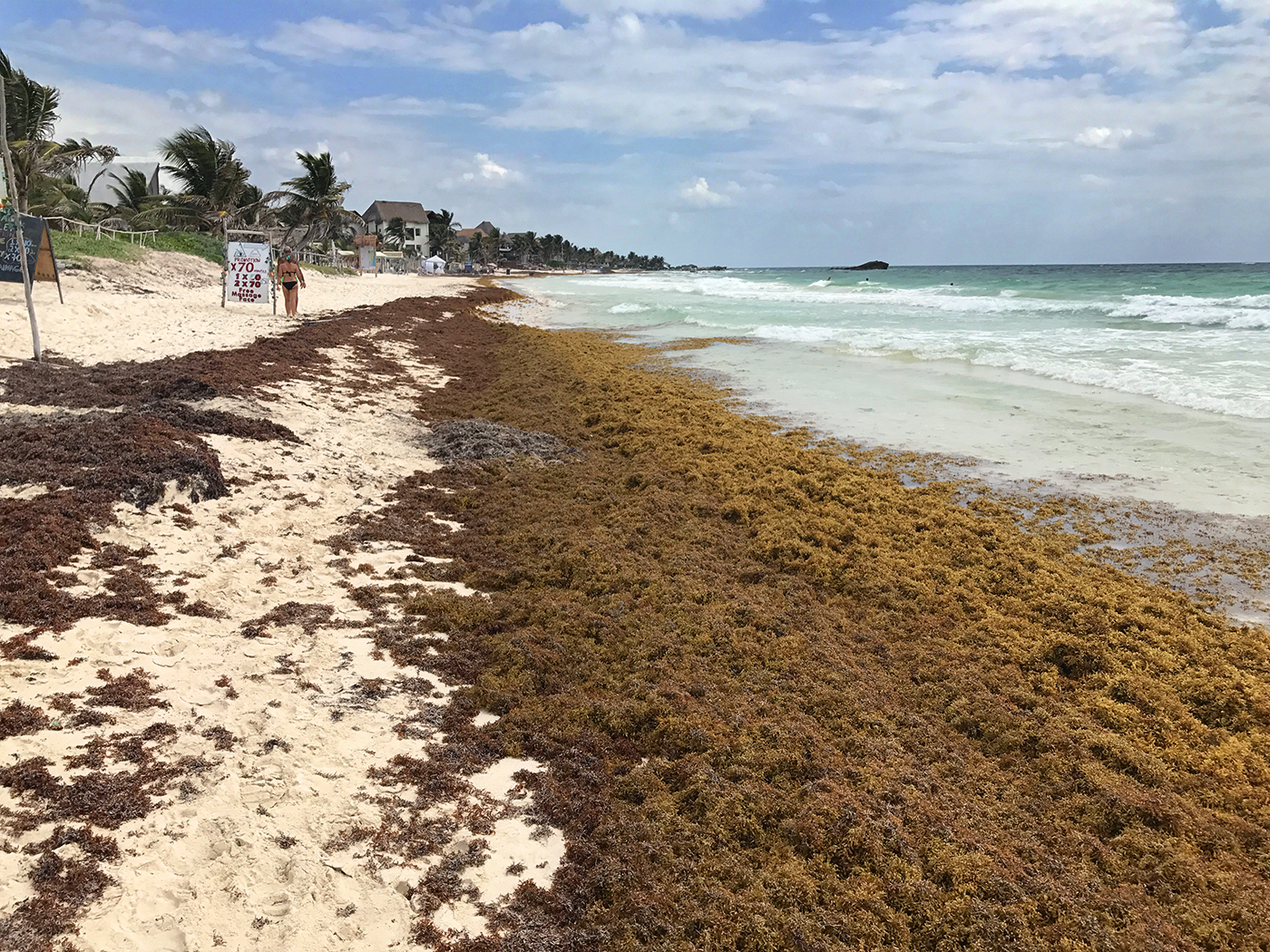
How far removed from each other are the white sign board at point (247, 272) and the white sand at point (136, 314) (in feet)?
1.33

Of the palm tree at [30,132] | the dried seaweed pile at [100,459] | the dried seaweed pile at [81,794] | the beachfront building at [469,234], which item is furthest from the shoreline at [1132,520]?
the beachfront building at [469,234]

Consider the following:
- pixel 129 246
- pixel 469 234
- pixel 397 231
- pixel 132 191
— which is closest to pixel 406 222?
pixel 397 231

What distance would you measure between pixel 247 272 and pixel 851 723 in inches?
697

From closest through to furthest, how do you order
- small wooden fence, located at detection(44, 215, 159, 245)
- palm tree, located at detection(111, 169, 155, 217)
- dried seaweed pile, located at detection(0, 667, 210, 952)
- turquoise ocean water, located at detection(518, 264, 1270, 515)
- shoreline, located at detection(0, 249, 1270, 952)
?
dried seaweed pile, located at detection(0, 667, 210, 952)
shoreline, located at detection(0, 249, 1270, 952)
turquoise ocean water, located at detection(518, 264, 1270, 515)
small wooden fence, located at detection(44, 215, 159, 245)
palm tree, located at detection(111, 169, 155, 217)

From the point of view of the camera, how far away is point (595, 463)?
846 centimetres

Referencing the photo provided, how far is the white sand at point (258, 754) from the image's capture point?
249cm

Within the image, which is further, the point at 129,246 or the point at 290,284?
the point at 129,246

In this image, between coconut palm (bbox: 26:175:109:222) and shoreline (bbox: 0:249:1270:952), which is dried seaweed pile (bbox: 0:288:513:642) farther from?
coconut palm (bbox: 26:175:109:222)

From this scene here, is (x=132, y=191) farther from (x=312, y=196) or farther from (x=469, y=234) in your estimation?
(x=469, y=234)

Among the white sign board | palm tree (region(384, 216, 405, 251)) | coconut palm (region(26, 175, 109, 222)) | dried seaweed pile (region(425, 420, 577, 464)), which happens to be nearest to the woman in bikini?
the white sign board

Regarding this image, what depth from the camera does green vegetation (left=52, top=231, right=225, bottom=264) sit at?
1931 centimetres

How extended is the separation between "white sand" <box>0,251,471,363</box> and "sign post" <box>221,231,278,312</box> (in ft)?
1.31

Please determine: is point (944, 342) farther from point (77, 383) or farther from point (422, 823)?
point (422, 823)

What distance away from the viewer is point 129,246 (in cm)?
2248
